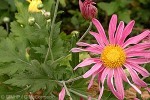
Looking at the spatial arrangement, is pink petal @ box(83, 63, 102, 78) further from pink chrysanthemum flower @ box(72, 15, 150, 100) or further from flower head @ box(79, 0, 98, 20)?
flower head @ box(79, 0, 98, 20)

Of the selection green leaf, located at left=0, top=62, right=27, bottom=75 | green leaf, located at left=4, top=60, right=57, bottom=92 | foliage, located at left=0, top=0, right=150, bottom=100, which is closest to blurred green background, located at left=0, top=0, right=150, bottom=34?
foliage, located at left=0, top=0, right=150, bottom=100

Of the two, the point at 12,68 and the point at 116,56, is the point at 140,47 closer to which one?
the point at 116,56

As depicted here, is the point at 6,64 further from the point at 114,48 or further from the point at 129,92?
the point at 129,92

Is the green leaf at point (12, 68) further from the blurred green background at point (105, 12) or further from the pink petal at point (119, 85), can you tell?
the blurred green background at point (105, 12)

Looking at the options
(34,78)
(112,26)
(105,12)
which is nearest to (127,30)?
(112,26)

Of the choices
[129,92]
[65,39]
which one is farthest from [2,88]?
[129,92]

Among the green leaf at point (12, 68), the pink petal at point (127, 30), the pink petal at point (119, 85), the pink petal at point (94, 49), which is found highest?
the pink petal at point (127, 30)

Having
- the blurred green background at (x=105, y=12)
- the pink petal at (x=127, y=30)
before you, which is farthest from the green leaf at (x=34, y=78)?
the blurred green background at (x=105, y=12)
